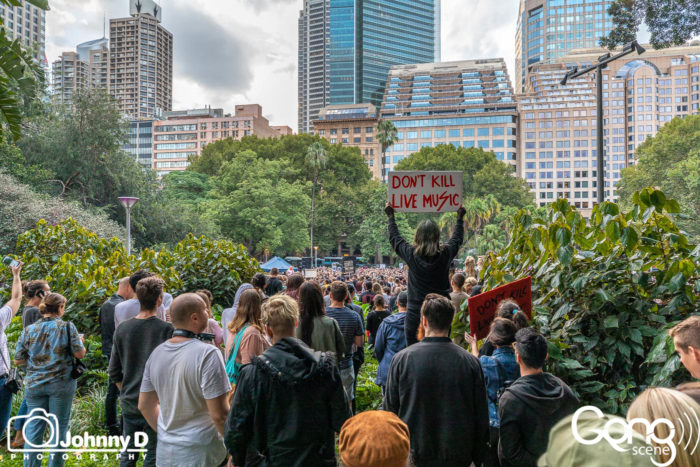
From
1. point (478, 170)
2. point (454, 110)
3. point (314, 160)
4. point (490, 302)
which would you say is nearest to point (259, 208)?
point (314, 160)

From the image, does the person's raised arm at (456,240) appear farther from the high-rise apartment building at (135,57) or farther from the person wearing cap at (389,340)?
the high-rise apartment building at (135,57)

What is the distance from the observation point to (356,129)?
128875 millimetres

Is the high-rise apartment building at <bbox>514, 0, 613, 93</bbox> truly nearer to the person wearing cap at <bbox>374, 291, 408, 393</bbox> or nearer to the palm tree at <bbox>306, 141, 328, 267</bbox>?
the palm tree at <bbox>306, 141, 328, 267</bbox>

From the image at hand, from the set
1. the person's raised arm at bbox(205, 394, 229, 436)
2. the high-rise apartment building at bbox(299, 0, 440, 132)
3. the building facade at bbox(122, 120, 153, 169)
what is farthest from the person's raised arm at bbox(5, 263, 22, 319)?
the high-rise apartment building at bbox(299, 0, 440, 132)

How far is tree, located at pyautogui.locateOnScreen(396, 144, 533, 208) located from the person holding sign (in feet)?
183

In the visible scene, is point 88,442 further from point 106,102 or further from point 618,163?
point 618,163

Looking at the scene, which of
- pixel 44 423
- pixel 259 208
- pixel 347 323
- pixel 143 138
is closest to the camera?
pixel 44 423

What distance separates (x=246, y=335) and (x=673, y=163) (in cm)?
4589

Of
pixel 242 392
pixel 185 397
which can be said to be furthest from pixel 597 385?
pixel 185 397

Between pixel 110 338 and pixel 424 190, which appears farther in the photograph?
pixel 110 338

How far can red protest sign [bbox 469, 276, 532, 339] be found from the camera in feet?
12.7

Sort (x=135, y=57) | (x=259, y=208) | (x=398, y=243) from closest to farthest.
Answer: (x=398, y=243), (x=259, y=208), (x=135, y=57)

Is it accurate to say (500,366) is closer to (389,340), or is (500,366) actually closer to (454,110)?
(389,340)

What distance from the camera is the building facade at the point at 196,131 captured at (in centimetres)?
12862
